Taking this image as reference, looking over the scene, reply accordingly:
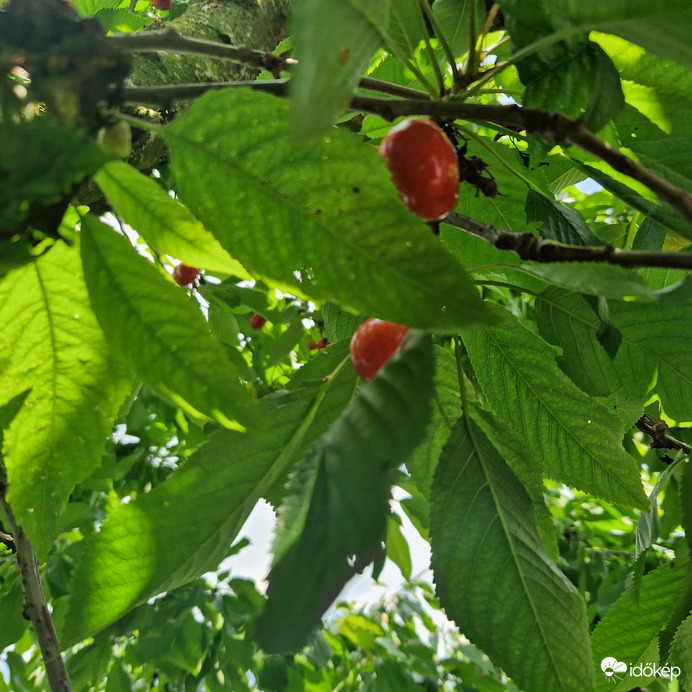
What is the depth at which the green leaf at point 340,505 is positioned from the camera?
28cm

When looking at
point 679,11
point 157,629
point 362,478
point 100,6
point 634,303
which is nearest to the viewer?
point 362,478

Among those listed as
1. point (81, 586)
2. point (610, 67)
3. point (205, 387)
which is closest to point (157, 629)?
point (81, 586)

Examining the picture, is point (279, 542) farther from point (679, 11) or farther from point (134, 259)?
point (679, 11)

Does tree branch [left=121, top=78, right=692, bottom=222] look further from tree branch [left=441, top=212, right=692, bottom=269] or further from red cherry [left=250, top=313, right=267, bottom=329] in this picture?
red cherry [left=250, top=313, right=267, bottom=329]

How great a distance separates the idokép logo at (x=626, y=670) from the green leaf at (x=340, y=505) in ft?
2.40

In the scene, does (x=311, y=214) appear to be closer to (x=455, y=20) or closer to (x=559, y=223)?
(x=559, y=223)

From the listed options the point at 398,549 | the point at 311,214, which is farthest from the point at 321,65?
the point at 398,549

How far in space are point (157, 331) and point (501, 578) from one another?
346mm

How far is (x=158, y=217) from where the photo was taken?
17.8 inches

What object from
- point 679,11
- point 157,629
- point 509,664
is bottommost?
point 157,629

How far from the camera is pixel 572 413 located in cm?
64

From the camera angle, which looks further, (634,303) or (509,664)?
(634,303)

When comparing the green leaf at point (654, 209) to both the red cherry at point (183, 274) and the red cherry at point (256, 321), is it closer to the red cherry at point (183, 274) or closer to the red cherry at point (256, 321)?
the red cherry at point (183, 274)

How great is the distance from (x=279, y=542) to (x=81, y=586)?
0.70 feet
